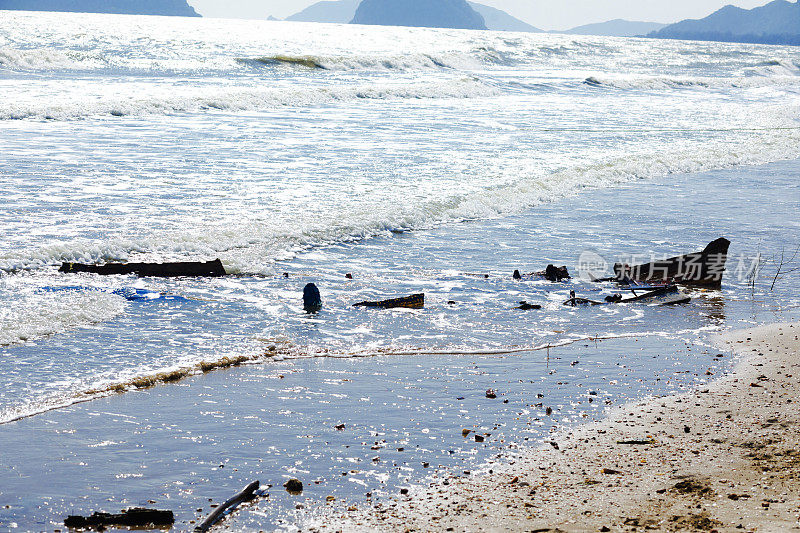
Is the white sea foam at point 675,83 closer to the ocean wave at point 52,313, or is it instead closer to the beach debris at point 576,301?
the beach debris at point 576,301

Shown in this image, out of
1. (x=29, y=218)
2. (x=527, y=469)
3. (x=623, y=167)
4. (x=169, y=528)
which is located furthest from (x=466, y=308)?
(x=623, y=167)

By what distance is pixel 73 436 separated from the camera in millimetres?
5461

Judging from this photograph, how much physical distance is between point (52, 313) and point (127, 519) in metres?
4.55

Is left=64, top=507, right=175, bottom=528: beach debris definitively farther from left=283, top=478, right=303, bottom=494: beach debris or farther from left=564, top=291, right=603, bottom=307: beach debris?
left=564, top=291, right=603, bottom=307: beach debris

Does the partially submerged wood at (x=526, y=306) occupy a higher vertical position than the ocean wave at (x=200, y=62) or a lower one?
lower

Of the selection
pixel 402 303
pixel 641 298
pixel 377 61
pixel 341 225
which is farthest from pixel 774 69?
pixel 402 303

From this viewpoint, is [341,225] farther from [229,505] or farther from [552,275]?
[229,505]

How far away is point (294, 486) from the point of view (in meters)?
4.73

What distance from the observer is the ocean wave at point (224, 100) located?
27.8 meters

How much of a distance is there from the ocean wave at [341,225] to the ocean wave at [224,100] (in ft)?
52.0

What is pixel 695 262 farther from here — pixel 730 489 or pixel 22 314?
pixel 22 314

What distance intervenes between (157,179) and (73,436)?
38.6 ft

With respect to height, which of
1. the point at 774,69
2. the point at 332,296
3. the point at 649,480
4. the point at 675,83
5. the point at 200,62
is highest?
the point at 774,69

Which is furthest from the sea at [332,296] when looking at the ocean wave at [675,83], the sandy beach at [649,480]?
the ocean wave at [675,83]
